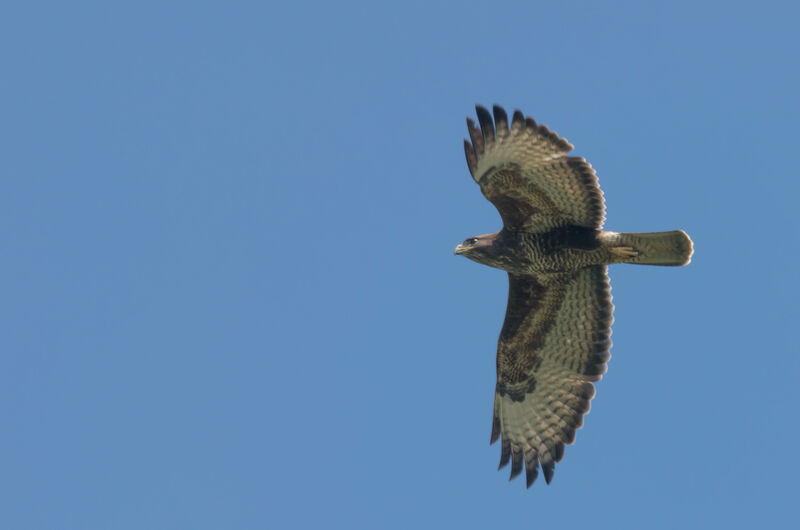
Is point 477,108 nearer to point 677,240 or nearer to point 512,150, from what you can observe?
point 512,150

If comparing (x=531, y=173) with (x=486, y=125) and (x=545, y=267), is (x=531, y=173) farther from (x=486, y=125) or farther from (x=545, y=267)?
(x=545, y=267)

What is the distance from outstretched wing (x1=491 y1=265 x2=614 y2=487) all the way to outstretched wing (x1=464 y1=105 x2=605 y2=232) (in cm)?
101

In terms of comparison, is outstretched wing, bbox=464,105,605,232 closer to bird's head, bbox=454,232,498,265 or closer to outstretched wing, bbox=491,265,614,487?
bird's head, bbox=454,232,498,265

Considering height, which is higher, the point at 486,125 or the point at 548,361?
the point at 486,125

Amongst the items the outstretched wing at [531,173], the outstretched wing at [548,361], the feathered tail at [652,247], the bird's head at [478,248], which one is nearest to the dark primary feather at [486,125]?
the outstretched wing at [531,173]

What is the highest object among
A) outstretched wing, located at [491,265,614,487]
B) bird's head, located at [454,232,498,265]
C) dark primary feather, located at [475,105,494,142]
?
dark primary feather, located at [475,105,494,142]

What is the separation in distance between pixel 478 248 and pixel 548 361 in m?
1.98

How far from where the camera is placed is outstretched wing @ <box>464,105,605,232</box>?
11.5 m

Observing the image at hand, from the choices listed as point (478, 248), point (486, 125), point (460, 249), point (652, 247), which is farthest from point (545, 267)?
point (486, 125)

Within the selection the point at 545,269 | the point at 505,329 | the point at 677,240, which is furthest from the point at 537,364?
the point at 677,240

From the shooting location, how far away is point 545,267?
12.5m

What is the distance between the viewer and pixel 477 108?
461 inches

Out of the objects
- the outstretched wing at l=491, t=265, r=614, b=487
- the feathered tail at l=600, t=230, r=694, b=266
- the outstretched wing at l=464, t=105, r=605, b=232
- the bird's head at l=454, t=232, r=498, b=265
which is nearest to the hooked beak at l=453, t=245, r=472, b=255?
the bird's head at l=454, t=232, r=498, b=265

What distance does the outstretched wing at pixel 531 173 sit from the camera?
454 inches
